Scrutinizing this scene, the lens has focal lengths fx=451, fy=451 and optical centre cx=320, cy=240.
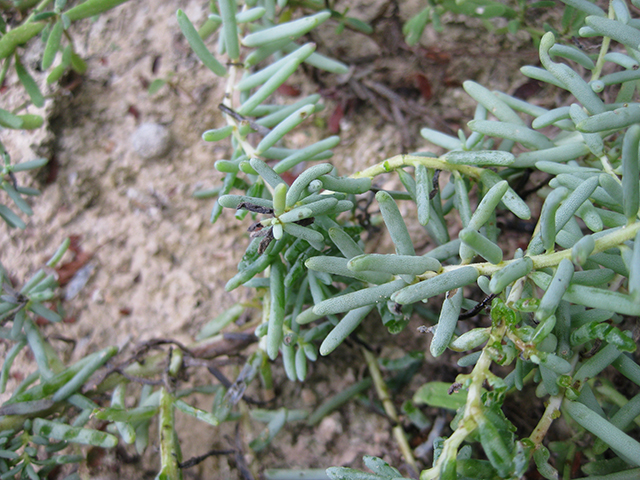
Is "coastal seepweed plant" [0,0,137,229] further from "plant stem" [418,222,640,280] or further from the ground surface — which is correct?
"plant stem" [418,222,640,280]

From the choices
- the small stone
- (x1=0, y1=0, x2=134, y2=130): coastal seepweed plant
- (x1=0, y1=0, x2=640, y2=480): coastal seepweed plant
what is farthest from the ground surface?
(x1=0, y1=0, x2=134, y2=130): coastal seepweed plant

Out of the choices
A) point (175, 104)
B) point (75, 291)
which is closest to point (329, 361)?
point (75, 291)

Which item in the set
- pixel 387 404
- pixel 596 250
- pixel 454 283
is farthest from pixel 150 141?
pixel 596 250

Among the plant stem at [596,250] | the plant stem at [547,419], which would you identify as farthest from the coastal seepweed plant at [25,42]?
the plant stem at [547,419]

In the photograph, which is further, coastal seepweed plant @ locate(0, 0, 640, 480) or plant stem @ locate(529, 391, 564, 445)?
plant stem @ locate(529, 391, 564, 445)

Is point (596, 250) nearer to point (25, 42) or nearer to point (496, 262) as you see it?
point (496, 262)

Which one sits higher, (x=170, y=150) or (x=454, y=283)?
(x=454, y=283)

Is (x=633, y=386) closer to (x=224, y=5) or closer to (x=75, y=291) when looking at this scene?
(x=224, y=5)

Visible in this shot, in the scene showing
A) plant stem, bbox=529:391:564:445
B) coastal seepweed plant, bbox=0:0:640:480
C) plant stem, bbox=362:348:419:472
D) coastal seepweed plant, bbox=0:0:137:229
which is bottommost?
plant stem, bbox=362:348:419:472
